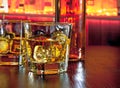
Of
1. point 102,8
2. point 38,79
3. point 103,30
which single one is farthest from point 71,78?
point 102,8

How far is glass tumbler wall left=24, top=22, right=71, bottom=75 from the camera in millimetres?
667

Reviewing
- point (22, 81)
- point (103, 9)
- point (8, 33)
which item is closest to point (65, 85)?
point (22, 81)

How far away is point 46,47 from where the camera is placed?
2.20 ft

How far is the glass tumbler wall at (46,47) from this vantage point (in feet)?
2.19

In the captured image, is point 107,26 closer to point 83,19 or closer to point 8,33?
point 83,19

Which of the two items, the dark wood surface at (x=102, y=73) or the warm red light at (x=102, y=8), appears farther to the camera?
the warm red light at (x=102, y=8)

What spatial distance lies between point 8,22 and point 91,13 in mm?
1702

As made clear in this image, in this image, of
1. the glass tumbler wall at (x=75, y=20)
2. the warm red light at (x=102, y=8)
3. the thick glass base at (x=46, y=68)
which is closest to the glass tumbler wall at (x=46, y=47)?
the thick glass base at (x=46, y=68)

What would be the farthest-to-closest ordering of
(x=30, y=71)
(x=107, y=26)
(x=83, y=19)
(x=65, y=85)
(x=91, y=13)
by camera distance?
1. (x=91, y=13)
2. (x=107, y=26)
3. (x=83, y=19)
4. (x=30, y=71)
5. (x=65, y=85)

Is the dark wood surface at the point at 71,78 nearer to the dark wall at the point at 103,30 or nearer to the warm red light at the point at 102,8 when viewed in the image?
the dark wall at the point at 103,30

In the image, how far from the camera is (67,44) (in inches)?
27.8

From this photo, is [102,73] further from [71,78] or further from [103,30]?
[103,30]

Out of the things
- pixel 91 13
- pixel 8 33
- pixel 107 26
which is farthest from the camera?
pixel 91 13

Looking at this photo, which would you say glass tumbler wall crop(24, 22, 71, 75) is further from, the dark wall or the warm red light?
the warm red light
